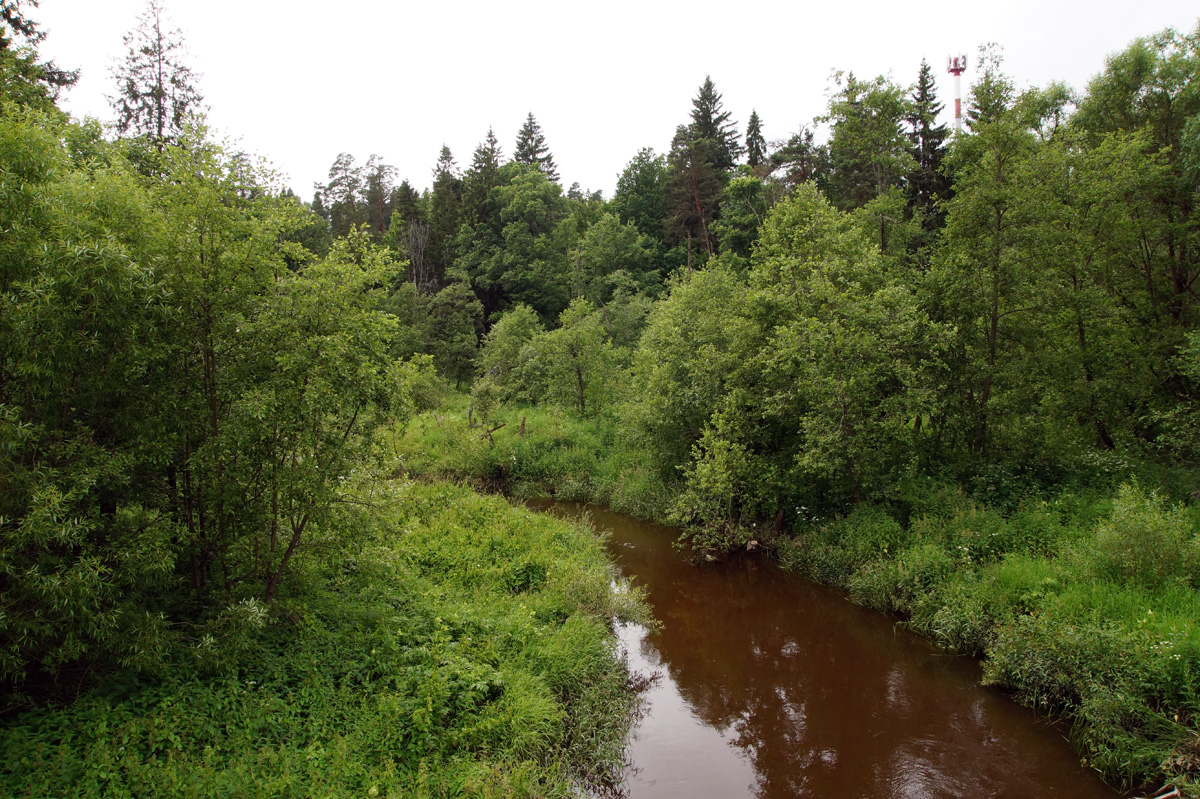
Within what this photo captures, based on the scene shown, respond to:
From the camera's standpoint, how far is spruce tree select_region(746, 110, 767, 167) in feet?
159

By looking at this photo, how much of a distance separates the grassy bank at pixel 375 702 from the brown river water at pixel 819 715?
41.2 inches

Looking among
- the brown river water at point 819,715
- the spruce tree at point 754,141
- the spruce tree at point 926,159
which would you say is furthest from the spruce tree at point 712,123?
the brown river water at point 819,715

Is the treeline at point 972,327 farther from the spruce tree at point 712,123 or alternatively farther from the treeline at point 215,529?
the spruce tree at point 712,123

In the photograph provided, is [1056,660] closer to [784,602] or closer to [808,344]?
[784,602]

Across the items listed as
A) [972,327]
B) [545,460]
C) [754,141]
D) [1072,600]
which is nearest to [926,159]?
[754,141]

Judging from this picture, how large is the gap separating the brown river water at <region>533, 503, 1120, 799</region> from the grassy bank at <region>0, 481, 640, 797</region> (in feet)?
3.43

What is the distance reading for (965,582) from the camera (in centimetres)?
1195

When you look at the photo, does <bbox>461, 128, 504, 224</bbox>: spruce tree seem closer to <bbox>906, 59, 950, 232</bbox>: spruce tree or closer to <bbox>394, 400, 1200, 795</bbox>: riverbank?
<bbox>906, 59, 950, 232</bbox>: spruce tree

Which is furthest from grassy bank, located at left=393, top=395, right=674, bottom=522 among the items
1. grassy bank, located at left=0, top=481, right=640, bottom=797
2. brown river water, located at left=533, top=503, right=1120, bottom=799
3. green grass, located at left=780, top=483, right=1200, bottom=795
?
grassy bank, located at left=0, top=481, right=640, bottom=797

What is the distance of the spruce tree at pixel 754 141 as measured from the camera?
48.5m

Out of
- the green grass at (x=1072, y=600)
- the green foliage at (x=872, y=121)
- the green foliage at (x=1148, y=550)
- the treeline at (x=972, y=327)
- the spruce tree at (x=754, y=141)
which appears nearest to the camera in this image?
the green grass at (x=1072, y=600)

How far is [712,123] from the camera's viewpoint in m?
49.1

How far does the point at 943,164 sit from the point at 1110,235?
463 centimetres

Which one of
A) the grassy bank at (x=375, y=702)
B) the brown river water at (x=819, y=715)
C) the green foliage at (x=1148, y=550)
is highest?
the green foliage at (x=1148, y=550)
